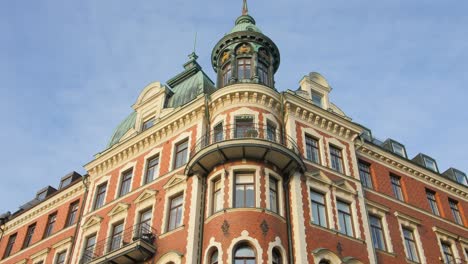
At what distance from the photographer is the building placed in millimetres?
27656

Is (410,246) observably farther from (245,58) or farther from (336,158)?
(245,58)

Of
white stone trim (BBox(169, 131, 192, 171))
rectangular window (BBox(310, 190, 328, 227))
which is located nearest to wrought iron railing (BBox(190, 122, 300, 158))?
white stone trim (BBox(169, 131, 192, 171))

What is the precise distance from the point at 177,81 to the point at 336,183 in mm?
16260

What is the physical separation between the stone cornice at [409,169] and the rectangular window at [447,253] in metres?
4.91

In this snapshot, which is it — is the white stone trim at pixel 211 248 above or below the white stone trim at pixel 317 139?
below

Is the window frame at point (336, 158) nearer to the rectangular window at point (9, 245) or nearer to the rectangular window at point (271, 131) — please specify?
the rectangular window at point (271, 131)

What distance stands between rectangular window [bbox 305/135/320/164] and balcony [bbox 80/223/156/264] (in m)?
10.1

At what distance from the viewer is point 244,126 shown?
101 feet

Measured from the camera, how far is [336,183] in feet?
103

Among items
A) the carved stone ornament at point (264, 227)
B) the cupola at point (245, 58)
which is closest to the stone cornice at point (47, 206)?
the cupola at point (245, 58)

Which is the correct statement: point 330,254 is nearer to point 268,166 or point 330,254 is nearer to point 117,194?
point 268,166

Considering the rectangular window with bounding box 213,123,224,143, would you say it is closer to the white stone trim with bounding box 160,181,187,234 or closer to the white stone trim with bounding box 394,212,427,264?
the white stone trim with bounding box 160,181,187,234

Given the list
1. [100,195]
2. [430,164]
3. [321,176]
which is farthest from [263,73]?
[430,164]

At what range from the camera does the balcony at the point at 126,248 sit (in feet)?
93.7
